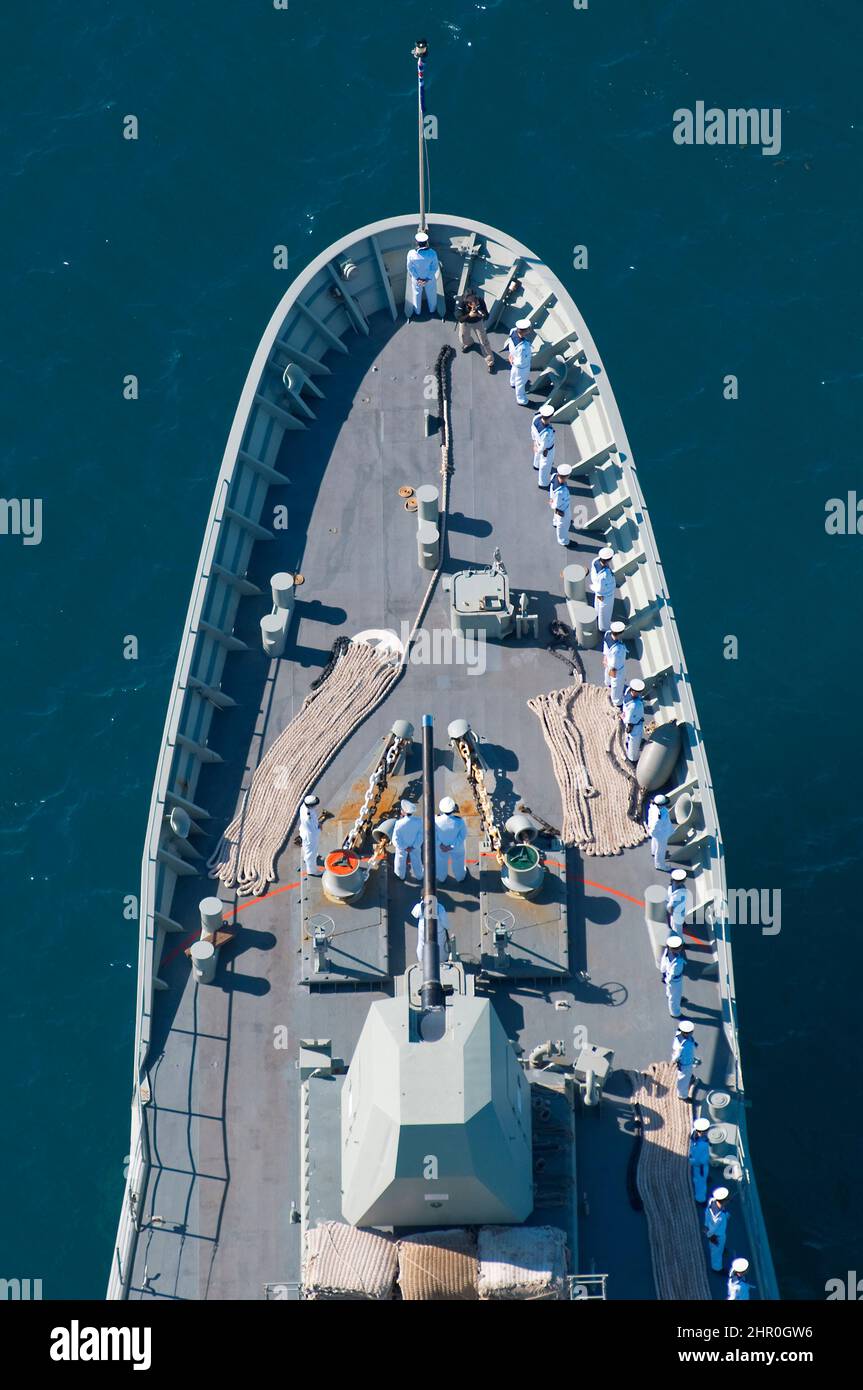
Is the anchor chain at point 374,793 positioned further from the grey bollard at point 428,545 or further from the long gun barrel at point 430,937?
the grey bollard at point 428,545

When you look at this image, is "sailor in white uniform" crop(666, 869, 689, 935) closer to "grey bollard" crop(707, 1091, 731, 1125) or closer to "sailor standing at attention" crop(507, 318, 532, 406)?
"grey bollard" crop(707, 1091, 731, 1125)

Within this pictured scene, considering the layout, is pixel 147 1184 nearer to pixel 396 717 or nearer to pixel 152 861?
pixel 152 861

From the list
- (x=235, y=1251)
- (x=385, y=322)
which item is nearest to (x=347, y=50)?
(x=385, y=322)

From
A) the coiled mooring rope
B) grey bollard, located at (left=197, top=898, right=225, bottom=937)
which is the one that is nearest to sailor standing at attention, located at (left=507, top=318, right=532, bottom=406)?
the coiled mooring rope

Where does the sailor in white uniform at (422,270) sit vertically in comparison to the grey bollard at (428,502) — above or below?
above

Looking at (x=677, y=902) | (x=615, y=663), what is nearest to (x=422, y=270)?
(x=615, y=663)

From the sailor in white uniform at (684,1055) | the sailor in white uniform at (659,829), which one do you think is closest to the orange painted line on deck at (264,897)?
the sailor in white uniform at (659,829)

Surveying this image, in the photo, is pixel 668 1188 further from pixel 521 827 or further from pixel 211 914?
pixel 211 914
